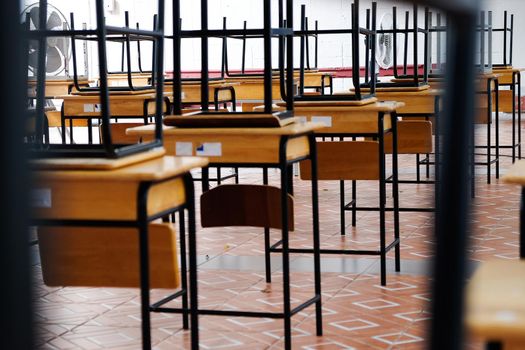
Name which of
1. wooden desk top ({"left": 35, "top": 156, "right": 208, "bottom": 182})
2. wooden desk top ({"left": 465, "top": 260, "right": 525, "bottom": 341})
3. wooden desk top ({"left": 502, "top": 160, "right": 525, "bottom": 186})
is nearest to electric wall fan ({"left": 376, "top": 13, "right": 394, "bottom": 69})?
wooden desk top ({"left": 35, "top": 156, "right": 208, "bottom": 182})

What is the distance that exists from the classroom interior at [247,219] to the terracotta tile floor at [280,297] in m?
0.01

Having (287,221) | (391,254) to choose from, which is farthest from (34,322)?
(391,254)

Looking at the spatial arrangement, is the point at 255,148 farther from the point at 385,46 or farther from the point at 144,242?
A: the point at 385,46

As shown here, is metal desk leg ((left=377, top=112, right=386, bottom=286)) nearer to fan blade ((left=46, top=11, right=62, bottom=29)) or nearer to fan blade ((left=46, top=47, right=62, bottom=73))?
fan blade ((left=46, top=11, right=62, bottom=29))

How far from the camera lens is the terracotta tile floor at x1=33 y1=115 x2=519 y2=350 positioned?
11.6ft

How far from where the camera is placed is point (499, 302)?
129cm

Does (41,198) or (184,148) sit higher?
(41,198)

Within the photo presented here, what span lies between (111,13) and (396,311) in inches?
521

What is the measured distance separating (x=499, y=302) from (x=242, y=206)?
8.44 ft

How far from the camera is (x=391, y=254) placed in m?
5.19

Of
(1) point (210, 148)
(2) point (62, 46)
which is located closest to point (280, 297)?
(1) point (210, 148)

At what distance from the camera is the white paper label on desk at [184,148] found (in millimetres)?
3482

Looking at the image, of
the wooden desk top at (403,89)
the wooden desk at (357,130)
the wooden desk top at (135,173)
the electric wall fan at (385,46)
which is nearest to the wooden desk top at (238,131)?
the wooden desk top at (135,173)

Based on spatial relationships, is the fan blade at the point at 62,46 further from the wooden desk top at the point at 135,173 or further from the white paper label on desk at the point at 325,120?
the wooden desk top at the point at 135,173
